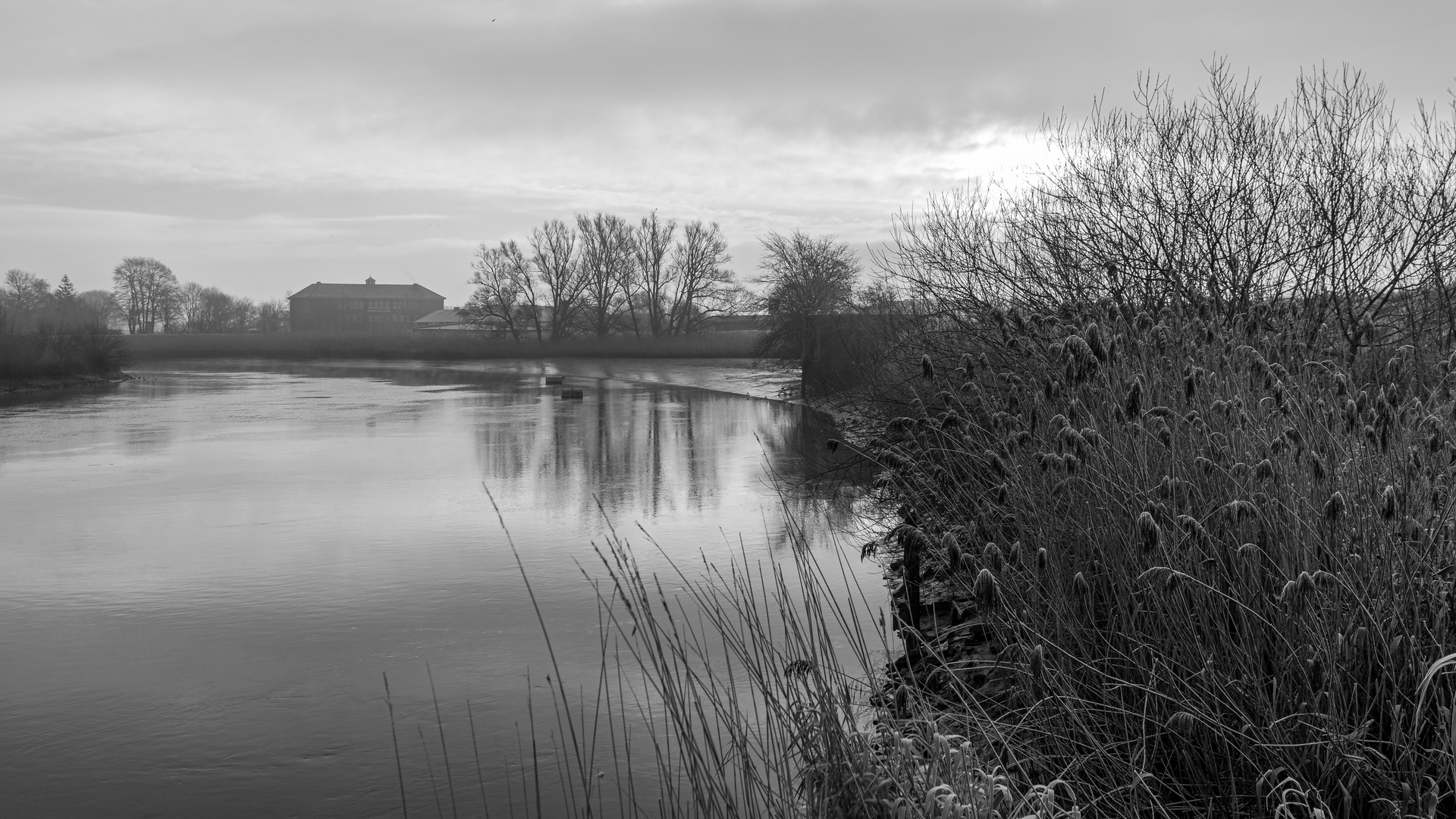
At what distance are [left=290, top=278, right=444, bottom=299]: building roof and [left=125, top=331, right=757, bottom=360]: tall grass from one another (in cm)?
5880

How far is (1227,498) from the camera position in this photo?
4434mm

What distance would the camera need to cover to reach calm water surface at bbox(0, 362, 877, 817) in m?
5.61

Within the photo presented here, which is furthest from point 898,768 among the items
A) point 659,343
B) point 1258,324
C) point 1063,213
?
point 659,343

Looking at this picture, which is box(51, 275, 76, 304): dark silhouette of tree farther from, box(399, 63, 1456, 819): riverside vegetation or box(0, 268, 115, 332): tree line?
box(399, 63, 1456, 819): riverside vegetation

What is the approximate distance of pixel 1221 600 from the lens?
4023 millimetres

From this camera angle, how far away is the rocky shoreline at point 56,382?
3731 cm

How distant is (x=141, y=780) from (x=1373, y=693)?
5.05 metres

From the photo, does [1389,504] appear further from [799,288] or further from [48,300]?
[48,300]

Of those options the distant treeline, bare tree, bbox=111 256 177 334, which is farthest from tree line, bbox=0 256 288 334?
the distant treeline

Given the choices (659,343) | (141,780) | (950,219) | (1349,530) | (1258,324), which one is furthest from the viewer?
(659,343)

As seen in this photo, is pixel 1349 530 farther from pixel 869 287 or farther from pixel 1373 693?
pixel 869 287

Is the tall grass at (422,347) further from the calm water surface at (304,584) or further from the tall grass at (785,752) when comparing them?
the tall grass at (785,752)

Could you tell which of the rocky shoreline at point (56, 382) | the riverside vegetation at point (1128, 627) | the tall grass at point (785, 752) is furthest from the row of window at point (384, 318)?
the tall grass at point (785, 752)

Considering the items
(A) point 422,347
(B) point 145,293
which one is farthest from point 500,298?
(B) point 145,293
